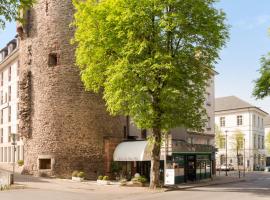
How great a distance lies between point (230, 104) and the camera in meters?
83.6

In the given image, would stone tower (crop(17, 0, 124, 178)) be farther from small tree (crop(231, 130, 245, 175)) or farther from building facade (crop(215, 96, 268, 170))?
building facade (crop(215, 96, 268, 170))

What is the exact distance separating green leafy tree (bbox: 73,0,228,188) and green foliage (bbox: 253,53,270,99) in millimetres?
7528

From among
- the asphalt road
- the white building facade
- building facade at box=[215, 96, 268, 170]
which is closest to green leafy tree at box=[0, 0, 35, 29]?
the asphalt road

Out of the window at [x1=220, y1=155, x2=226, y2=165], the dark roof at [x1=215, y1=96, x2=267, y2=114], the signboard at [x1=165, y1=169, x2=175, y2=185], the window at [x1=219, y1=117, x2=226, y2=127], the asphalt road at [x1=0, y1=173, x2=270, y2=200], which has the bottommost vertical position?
the window at [x1=220, y1=155, x2=226, y2=165]

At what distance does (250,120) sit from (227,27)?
54.1m

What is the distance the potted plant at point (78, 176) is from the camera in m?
34.4

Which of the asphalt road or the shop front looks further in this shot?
the shop front

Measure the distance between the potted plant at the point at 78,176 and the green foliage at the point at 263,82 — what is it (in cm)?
1617

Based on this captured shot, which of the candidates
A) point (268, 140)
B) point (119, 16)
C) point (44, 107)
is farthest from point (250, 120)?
point (119, 16)

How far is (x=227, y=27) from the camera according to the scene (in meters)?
29.2

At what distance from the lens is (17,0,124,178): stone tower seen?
36250mm

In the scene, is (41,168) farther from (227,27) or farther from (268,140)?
(268,140)

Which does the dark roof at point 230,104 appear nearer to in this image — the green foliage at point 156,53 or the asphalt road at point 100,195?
the green foliage at point 156,53

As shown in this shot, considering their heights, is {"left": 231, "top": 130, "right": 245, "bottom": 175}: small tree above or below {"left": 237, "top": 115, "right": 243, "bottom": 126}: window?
below
